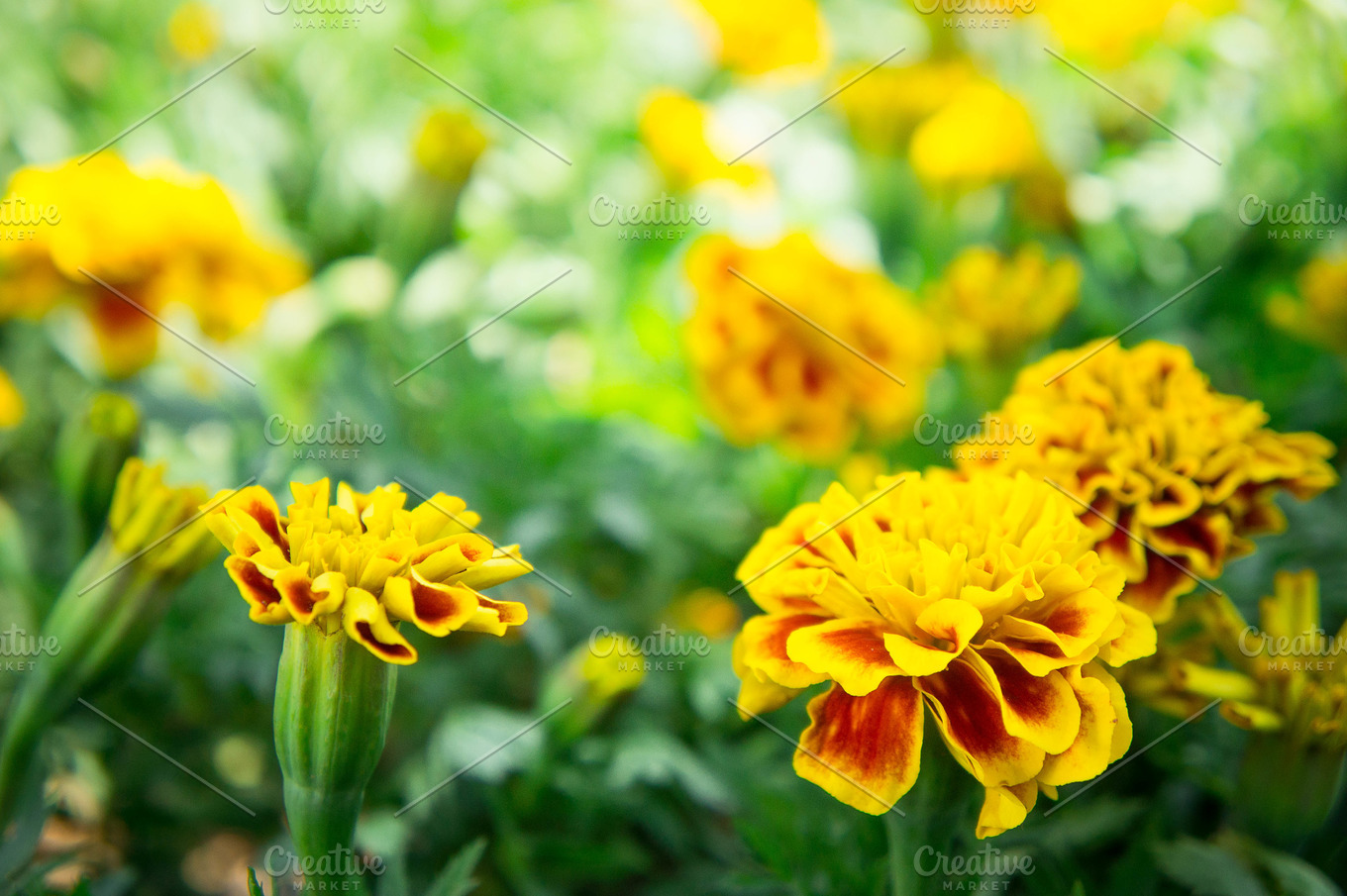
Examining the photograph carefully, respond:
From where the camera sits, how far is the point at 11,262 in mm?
1109

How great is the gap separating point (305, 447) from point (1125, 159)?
1.22 m

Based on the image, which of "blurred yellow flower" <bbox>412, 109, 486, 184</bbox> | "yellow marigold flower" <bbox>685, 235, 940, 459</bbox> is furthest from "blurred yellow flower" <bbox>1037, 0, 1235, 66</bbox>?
"blurred yellow flower" <bbox>412, 109, 486, 184</bbox>

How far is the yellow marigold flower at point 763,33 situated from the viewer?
153 centimetres

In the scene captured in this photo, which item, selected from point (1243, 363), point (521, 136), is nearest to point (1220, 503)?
point (1243, 363)

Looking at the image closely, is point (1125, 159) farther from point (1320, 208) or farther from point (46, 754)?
point (46, 754)

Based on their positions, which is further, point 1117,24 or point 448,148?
point 1117,24

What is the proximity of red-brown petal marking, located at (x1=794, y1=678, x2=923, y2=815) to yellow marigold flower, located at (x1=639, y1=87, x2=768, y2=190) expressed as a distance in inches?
37.6

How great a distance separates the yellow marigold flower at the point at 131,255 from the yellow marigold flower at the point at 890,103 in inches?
35.0

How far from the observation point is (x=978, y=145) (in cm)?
139

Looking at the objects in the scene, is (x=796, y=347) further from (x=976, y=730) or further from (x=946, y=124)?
(x=976, y=730)

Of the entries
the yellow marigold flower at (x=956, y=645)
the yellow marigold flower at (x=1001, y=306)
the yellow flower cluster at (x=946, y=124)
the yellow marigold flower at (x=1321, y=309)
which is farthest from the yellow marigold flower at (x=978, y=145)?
the yellow marigold flower at (x=956, y=645)

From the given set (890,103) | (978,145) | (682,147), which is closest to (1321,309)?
(978,145)

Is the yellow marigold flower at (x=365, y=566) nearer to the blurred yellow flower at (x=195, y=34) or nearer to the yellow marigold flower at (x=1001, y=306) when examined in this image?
the yellow marigold flower at (x=1001, y=306)

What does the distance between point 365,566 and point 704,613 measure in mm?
689
